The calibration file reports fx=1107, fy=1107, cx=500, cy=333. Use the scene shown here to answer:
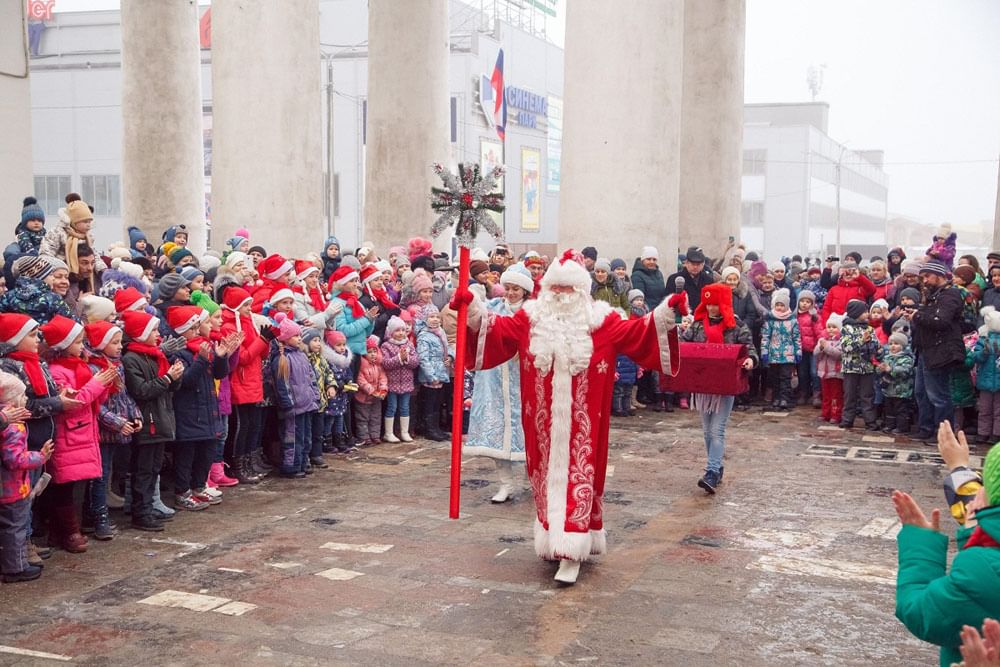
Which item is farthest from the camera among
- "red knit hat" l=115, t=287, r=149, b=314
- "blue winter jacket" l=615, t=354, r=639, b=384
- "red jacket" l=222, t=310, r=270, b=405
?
"blue winter jacket" l=615, t=354, r=639, b=384

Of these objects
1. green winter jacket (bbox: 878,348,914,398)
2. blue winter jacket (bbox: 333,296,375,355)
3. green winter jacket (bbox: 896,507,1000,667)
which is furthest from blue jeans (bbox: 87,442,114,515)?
green winter jacket (bbox: 878,348,914,398)

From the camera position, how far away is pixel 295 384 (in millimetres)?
9742

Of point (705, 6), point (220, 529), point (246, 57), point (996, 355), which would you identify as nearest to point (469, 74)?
point (705, 6)

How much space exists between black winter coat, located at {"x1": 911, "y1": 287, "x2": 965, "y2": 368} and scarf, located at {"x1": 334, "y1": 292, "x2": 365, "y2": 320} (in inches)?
227

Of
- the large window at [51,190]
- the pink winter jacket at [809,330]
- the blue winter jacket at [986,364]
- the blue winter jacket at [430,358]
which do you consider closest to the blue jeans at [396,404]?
the blue winter jacket at [430,358]

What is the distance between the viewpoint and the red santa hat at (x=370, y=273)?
38.4 feet

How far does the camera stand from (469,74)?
1833 inches

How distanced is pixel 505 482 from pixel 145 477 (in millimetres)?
2815

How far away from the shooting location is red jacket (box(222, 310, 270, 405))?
361 inches

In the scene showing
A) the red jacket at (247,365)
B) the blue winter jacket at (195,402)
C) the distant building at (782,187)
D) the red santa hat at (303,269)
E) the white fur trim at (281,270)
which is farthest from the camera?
the distant building at (782,187)

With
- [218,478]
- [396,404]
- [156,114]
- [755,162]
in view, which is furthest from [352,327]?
[755,162]

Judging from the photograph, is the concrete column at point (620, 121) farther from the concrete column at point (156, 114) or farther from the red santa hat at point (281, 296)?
the concrete column at point (156, 114)

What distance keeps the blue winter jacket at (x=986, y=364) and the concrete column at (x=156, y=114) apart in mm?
12234

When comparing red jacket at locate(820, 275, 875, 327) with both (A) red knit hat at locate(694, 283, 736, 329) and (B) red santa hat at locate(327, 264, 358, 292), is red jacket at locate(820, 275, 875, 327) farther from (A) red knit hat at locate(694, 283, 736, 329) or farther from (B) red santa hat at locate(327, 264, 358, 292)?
(B) red santa hat at locate(327, 264, 358, 292)
